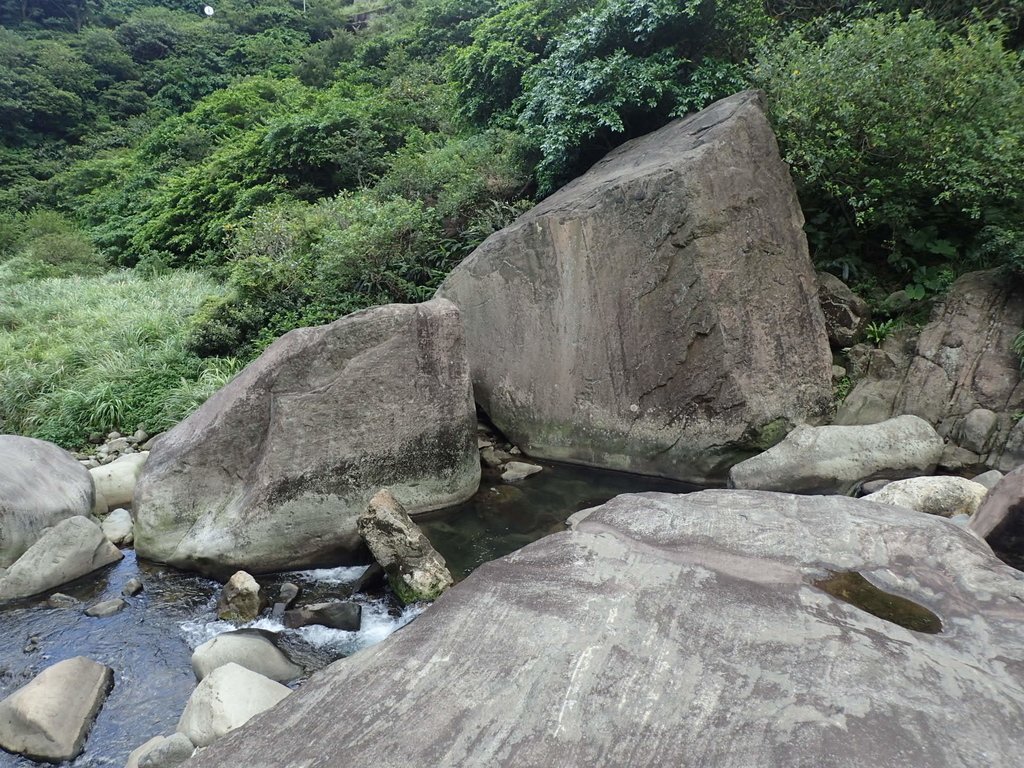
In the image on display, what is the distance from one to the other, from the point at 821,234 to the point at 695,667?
7.09 meters

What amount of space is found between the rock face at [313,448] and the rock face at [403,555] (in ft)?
2.02

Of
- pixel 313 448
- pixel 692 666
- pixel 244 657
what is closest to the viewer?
pixel 692 666

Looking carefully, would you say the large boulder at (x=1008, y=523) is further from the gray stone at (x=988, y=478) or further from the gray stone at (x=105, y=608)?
the gray stone at (x=105, y=608)

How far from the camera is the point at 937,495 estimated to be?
5488 millimetres

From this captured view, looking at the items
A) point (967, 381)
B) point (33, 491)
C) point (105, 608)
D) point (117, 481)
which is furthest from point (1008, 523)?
point (117, 481)

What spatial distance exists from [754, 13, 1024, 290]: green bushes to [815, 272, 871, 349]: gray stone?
47 centimetres

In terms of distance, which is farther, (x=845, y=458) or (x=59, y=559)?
(x=845, y=458)

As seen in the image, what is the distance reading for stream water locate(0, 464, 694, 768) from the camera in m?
4.49

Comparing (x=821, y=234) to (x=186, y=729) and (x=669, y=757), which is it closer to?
(x=669, y=757)

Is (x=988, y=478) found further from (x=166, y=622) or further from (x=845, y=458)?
(x=166, y=622)

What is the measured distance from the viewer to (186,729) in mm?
3975

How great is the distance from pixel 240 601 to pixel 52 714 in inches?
58.7

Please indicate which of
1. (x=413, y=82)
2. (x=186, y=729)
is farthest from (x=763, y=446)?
(x=413, y=82)

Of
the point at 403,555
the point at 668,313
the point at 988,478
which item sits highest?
the point at 668,313
